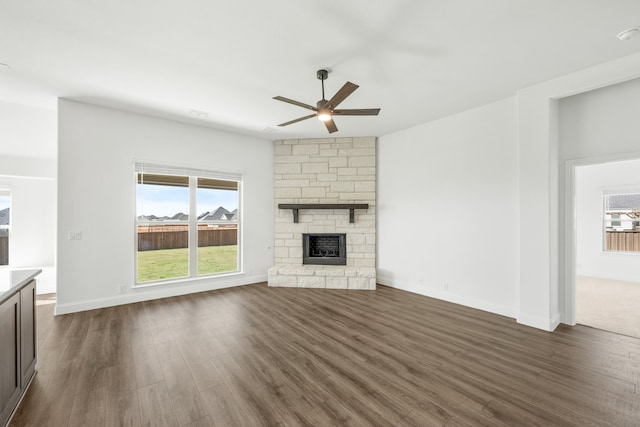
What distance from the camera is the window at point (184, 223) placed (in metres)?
4.54

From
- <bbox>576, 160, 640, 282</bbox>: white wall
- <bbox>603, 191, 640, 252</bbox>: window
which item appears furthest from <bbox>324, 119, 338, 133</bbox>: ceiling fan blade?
<bbox>603, 191, 640, 252</bbox>: window

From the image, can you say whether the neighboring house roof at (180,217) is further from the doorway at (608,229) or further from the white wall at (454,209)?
the doorway at (608,229)

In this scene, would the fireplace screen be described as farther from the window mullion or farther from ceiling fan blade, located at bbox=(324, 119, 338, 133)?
ceiling fan blade, located at bbox=(324, 119, 338, 133)

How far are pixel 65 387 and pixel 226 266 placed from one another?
3.35 m

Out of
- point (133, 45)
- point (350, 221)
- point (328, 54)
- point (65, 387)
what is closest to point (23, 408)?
point (65, 387)

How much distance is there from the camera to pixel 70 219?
152 inches

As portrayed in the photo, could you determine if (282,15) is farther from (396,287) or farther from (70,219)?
(396,287)

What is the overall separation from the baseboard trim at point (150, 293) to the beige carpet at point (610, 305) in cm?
534

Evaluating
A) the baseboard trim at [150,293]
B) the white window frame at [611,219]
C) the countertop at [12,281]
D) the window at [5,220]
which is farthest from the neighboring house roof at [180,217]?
the white window frame at [611,219]

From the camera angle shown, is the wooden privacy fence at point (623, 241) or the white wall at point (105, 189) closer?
the white wall at point (105, 189)

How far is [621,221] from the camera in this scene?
19.5 ft

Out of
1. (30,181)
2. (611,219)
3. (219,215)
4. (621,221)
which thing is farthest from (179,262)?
(621,221)

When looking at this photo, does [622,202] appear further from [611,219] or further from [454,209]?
[454,209]

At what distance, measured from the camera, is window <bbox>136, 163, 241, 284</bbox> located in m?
4.54
